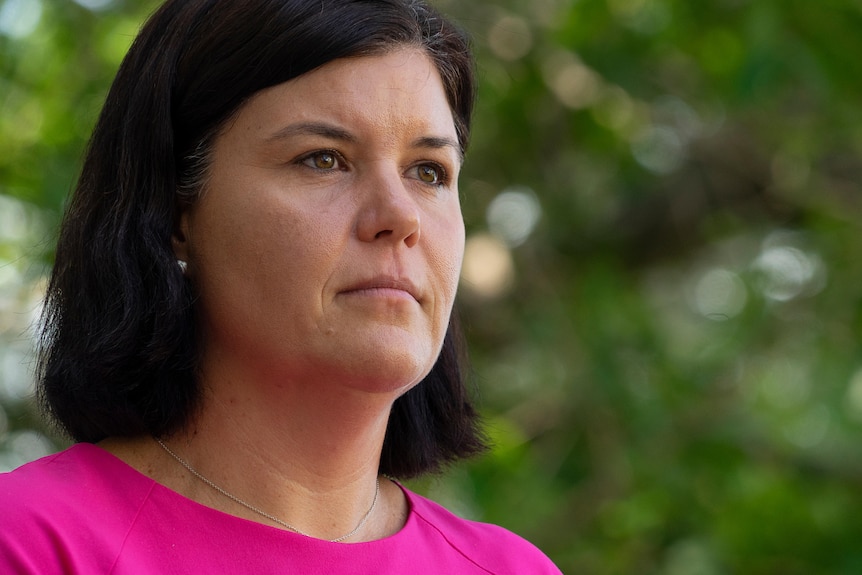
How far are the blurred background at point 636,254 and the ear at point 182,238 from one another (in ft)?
5.92

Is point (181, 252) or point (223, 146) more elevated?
point (223, 146)

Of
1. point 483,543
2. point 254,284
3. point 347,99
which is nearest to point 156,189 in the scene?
point 254,284

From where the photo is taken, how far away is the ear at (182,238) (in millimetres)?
2211

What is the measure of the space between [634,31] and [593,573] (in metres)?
2.12

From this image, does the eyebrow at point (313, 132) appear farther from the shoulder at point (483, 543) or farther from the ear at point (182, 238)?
the shoulder at point (483, 543)

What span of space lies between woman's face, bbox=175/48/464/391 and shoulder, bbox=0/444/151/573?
280 millimetres

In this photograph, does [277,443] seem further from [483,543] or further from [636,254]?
[636,254]

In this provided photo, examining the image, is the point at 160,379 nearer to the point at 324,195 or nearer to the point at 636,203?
the point at 324,195

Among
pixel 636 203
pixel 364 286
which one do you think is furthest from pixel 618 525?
pixel 364 286

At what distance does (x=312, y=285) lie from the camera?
2043 millimetres

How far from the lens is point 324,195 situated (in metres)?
2.08

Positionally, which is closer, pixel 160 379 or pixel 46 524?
pixel 46 524

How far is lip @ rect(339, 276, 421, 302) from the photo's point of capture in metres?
2.05

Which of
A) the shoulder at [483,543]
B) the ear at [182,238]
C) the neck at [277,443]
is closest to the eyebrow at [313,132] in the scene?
the ear at [182,238]
